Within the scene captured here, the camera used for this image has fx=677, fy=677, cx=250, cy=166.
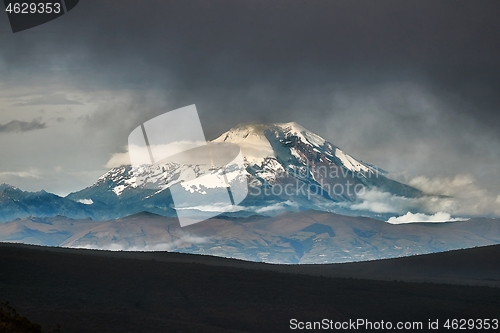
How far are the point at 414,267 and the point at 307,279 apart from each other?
3947cm

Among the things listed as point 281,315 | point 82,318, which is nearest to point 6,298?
point 82,318

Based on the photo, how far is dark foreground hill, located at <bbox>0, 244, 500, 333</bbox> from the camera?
5750cm

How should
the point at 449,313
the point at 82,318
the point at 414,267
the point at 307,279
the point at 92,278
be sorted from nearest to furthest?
the point at 82,318 < the point at 449,313 < the point at 92,278 < the point at 307,279 < the point at 414,267

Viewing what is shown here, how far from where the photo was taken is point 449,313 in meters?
62.4

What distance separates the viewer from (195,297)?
220 ft

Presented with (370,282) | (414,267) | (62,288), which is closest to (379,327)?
(370,282)

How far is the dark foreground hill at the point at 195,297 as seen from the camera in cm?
5750

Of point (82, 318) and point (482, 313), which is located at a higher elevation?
point (82, 318)

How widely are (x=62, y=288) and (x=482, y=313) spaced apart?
1561 inches

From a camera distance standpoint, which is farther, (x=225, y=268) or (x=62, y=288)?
(x=225, y=268)

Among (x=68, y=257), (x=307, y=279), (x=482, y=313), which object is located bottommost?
(x=482, y=313)

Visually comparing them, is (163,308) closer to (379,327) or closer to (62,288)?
(62,288)

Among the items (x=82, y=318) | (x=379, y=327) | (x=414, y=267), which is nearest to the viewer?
(x=82, y=318)

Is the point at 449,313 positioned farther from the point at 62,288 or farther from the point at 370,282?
the point at 62,288
